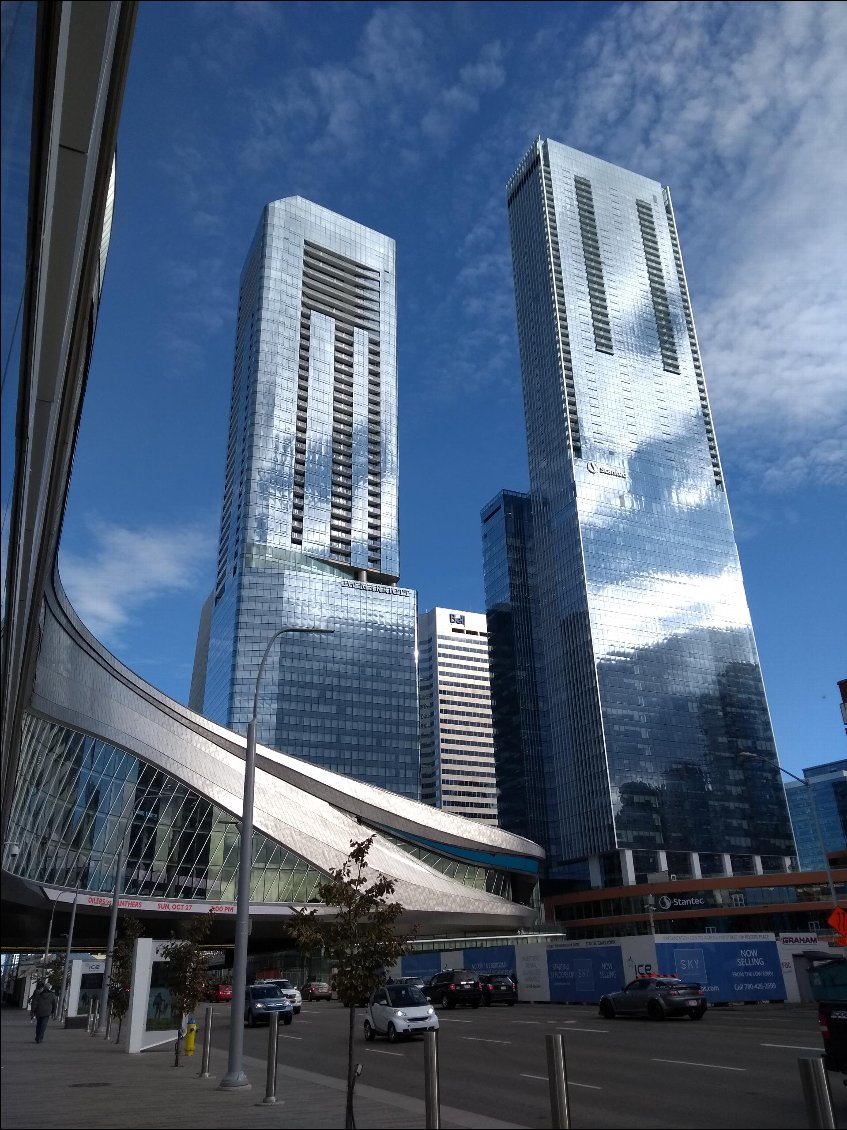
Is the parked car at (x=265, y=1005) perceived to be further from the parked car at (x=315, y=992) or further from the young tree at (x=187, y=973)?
the parked car at (x=315, y=992)

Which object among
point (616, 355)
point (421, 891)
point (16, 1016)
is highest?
point (616, 355)

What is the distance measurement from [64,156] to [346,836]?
2716 inches

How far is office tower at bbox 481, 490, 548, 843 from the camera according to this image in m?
149

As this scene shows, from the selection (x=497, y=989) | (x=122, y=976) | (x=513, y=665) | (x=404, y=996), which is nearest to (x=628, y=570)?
(x=513, y=665)

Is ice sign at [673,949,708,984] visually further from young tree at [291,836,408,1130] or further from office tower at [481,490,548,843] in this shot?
office tower at [481,490,548,843]

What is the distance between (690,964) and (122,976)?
75.8ft

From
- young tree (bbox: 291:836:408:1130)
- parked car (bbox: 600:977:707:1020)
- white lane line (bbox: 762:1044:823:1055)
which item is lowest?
white lane line (bbox: 762:1044:823:1055)

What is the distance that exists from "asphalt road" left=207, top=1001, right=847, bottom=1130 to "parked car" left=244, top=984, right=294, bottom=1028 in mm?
4081

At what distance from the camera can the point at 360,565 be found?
17588 centimetres

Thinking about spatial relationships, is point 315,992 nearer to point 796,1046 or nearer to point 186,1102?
point 796,1046

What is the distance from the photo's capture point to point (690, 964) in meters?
35.7

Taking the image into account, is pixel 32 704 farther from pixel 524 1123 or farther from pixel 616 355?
pixel 616 355

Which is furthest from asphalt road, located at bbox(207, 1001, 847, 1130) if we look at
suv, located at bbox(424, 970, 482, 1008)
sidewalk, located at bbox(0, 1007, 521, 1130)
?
suv, located at bbox(424, 970, 482, 1008)

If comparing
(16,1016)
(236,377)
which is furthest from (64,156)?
(236,377)
